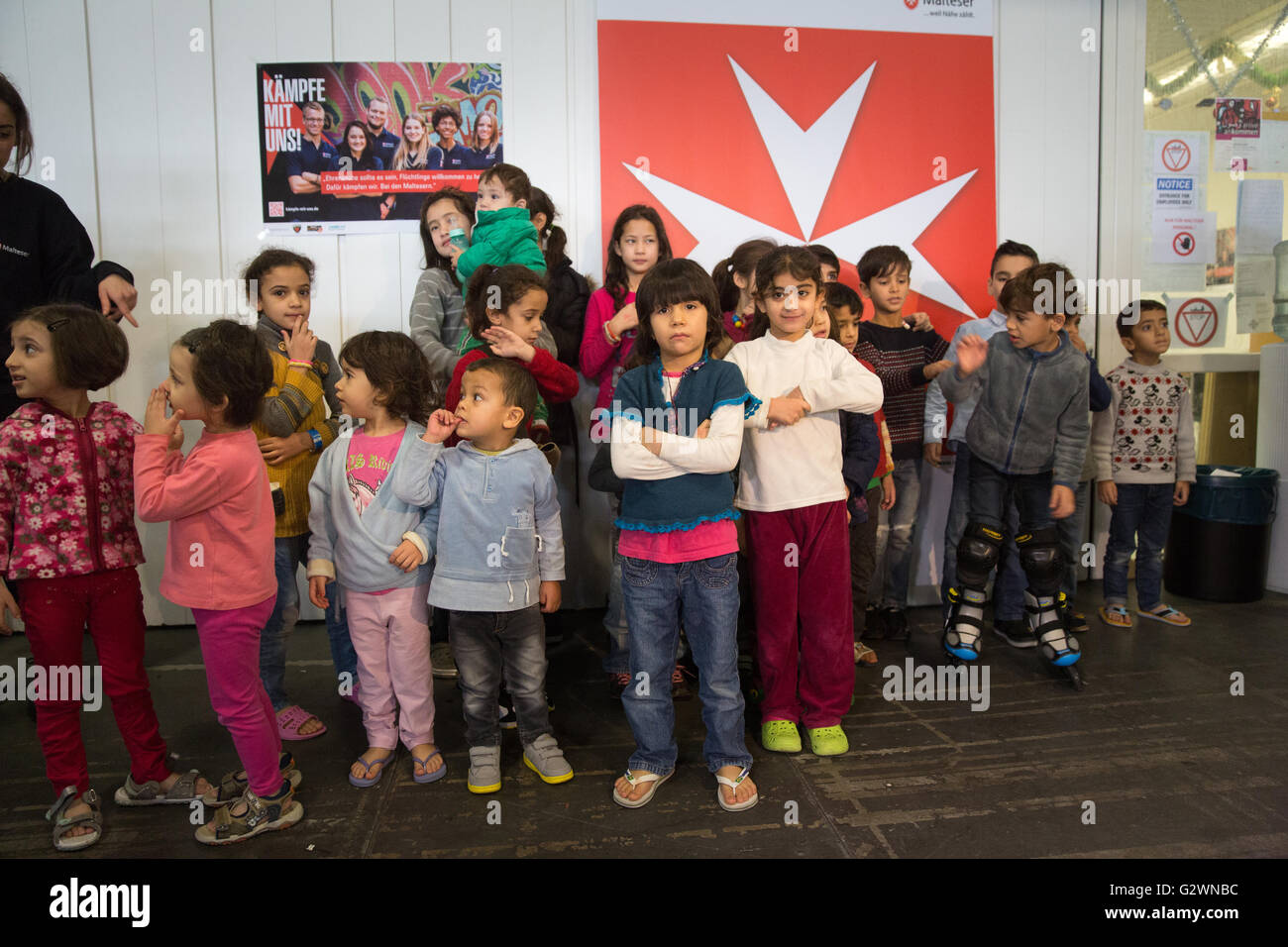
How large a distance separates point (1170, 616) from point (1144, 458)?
2.36 ft

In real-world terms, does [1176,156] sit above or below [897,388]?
above

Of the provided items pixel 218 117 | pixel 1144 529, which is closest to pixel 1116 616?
→ pixel 1144 529

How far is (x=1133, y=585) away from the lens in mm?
4207

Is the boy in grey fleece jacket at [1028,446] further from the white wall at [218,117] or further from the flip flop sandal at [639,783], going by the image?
the white wall at [218,117]

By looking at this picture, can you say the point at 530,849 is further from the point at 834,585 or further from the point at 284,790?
the point at 834,585

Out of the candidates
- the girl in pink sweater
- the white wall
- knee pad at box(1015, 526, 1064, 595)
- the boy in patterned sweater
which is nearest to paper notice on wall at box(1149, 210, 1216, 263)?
the boy in patterned sweater

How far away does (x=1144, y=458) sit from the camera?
11.8 ft

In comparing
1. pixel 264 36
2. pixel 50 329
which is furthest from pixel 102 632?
pixel 264 36

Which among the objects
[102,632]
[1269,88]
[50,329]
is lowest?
[102,632]

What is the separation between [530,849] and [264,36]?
353 centimetres

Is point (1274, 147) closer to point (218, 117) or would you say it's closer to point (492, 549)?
point (492, 549)

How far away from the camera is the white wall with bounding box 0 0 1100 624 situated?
11.4 ft

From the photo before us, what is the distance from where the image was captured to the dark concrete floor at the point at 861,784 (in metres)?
1.91

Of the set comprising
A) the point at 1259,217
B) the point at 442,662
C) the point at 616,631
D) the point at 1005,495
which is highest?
the point at 1259,217
